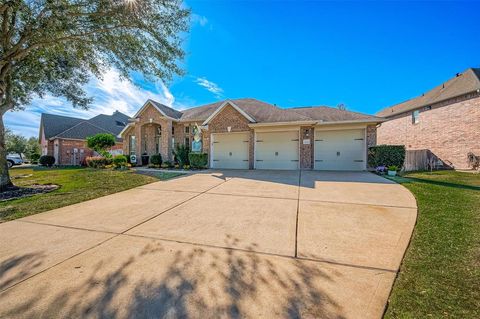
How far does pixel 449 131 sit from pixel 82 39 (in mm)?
21686

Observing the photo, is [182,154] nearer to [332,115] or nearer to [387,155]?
[332,115]

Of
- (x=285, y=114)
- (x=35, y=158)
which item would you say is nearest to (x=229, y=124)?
(x=285, y=114)

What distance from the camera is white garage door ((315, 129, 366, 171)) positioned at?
11484 mm

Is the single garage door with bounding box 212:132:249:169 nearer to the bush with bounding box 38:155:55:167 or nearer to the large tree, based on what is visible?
the large tree

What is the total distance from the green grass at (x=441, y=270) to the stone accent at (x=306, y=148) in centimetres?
783

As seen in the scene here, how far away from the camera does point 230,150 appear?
1328 cm

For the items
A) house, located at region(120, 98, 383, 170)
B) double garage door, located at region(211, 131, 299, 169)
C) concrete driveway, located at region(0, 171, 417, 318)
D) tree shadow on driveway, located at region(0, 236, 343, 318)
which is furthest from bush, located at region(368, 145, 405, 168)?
tree shadow on driveway, located at region(0, 236, 343, 318)

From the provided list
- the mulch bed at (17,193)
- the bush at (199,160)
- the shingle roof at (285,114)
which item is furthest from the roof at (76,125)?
the mulch bed at (17,193)

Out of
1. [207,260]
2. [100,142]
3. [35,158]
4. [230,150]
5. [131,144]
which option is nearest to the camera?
[207,260]

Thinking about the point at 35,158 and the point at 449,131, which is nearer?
the point at 449,131

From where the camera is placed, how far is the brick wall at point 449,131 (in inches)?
494

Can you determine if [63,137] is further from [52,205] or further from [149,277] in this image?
[149,277]

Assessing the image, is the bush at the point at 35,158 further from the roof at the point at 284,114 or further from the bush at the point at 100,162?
the roof at the point at 284,114

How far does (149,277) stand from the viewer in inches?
88.4
